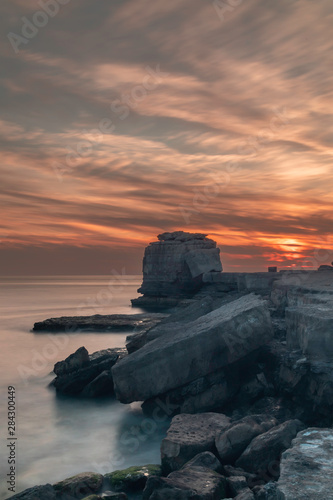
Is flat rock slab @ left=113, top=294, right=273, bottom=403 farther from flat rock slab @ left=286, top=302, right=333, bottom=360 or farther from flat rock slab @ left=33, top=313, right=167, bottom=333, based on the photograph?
flat rock slab @ left=33, top=313, right=167, bottom=333

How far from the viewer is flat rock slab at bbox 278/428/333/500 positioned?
10.0 ft

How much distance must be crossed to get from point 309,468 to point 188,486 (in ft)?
4.93

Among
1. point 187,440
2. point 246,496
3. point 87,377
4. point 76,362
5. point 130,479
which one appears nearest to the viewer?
point 246,496

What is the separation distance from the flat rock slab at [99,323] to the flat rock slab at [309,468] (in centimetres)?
1819

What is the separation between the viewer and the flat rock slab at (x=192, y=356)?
739cm

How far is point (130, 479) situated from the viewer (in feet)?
17.7

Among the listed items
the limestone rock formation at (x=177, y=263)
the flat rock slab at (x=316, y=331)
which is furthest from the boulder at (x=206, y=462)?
the limestone rock formation at (x=177, y=263)

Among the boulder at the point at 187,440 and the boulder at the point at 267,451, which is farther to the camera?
the boulder at the point at 187,440

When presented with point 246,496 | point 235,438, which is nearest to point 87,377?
point 235,438

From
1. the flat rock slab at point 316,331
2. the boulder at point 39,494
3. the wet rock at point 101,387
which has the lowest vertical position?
the wet rock at point 101,387

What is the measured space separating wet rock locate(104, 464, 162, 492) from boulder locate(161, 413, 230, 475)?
28cm

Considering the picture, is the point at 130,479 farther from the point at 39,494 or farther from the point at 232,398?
the point at 232,398

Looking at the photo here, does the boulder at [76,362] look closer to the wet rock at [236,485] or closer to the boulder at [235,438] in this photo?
the boulder at [235,438]

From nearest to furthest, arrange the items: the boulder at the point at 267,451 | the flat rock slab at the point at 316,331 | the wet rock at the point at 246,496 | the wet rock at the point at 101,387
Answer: the wet rock at the point at 246,496
the boulder at the point at 267,451
the flat rock slab at the point at 316,331
the wet rock at the point at 101,387
